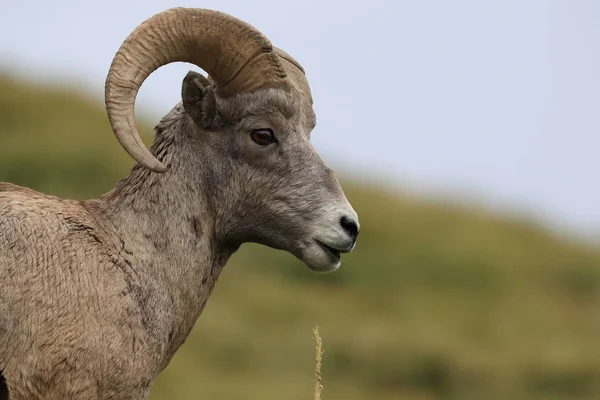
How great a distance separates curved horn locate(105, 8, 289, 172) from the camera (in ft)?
26.9

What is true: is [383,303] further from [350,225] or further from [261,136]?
[350,225]

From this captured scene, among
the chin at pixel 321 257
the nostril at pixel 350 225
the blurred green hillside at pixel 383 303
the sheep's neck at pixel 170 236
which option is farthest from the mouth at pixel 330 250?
the blurred green hillside at pixel 383 303

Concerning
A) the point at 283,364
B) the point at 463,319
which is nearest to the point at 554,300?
the point at 463,319

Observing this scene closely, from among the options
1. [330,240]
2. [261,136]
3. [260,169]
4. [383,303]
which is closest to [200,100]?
[261,136]

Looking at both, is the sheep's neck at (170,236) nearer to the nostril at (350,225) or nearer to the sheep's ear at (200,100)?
the sheep's ear at (200,100)

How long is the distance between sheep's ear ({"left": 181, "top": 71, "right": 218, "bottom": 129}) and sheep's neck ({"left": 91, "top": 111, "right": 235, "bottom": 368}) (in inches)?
6.8

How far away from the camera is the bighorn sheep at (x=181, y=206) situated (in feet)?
25.9

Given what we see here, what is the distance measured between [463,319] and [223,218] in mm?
19801

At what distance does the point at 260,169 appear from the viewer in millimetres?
8477

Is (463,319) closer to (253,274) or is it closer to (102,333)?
(253,274)

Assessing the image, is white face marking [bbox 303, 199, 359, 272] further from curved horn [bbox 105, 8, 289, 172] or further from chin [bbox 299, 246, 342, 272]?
curved horn [bbox 105, 8, 289, 172]

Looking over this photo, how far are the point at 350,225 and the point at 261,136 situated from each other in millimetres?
821

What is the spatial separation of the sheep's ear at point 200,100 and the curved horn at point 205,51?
11 centimetres

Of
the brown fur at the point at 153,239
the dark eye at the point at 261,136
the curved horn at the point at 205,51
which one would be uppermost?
the curved horn at the point at 205,51
